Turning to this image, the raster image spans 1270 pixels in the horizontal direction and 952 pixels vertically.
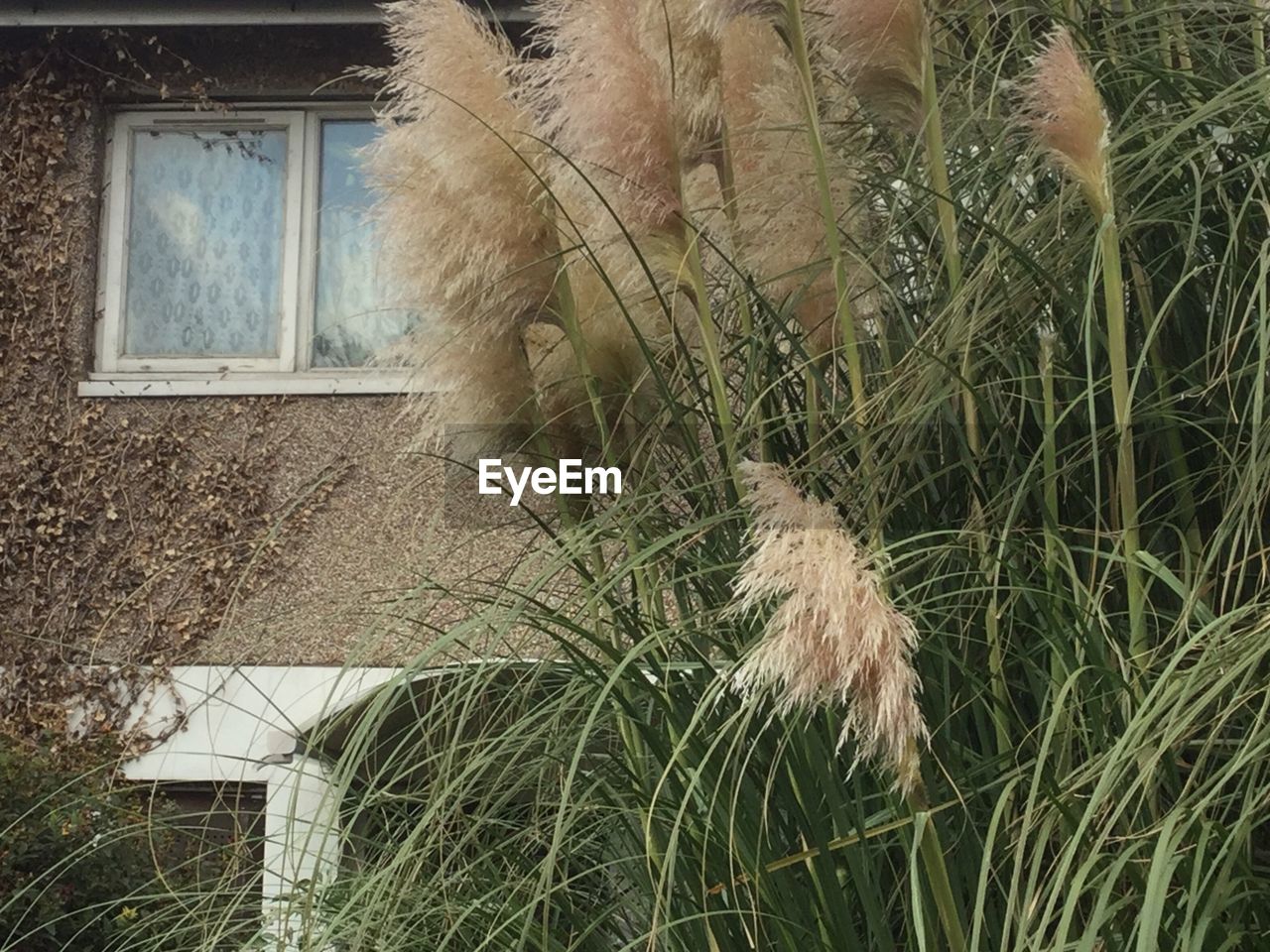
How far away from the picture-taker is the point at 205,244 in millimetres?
6945

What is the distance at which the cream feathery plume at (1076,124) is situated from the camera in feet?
5.99

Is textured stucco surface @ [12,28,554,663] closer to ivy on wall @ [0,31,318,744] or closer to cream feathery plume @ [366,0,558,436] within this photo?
ivy on wall @ [0,31,318,744]

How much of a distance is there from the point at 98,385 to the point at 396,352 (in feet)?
14.0

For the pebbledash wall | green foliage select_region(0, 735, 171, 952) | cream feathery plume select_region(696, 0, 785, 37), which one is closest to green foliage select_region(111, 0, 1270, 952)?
cream feathery plume select_region(696, 0, 785, 37)

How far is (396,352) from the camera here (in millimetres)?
2797

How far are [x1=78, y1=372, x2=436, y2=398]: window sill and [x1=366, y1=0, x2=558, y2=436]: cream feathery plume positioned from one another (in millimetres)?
4010

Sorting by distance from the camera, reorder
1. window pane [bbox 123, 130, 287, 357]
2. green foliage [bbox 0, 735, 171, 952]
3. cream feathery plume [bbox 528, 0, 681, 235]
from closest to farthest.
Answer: cream feathery plume [bbox 528, 0, 681, 235] → green foliage [bbox 0, 735, 171, 952] → window pane [bbox 123, 130, 287, 357]

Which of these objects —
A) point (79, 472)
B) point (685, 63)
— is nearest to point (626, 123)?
point (685, 63)

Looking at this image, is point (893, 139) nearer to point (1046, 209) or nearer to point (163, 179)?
point (1046, 209)

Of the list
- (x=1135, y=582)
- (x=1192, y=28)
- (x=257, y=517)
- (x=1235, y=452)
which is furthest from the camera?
(x=257, y=517)

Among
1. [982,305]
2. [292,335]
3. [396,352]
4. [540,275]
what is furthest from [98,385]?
[982,305]

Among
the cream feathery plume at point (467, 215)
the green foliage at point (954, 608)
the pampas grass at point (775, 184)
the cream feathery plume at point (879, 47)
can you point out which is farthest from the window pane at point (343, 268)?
the cream feathery plume at point (879, 47)

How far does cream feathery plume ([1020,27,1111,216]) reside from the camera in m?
1.83

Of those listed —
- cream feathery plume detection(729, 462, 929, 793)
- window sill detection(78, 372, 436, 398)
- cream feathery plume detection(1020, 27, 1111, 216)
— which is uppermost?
window sill detection(78, 372, 436, 398)
